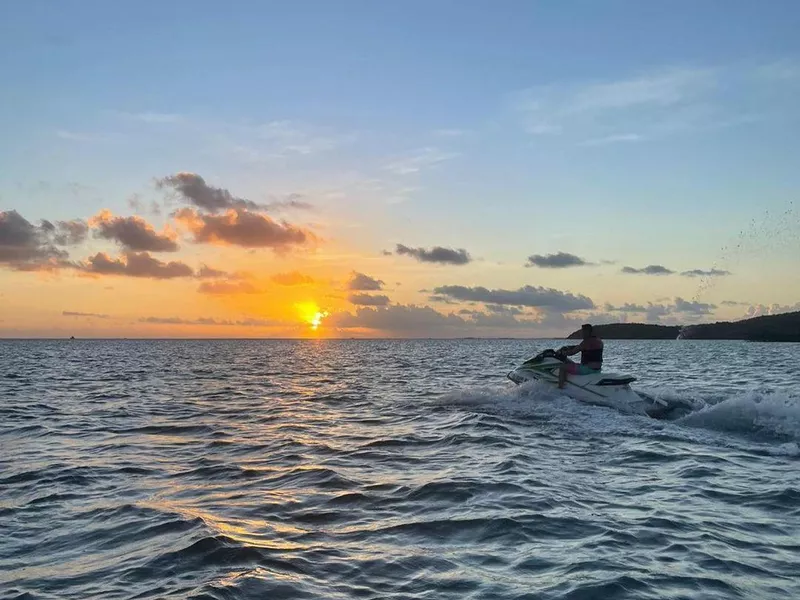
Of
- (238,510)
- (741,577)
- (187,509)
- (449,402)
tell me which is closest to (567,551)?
(741,577)

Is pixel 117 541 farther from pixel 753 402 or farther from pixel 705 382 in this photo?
pixel 705 382

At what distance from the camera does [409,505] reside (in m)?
10.3

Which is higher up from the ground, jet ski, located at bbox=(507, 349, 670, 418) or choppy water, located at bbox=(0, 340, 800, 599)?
jet ski, located at bbox=(507, 349, 670, 418)

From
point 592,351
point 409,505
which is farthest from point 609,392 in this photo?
point 409,505

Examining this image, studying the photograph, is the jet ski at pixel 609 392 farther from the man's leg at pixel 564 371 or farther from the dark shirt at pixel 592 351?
the dark shirt at pixel 592 351

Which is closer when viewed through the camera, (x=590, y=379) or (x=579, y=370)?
(x=590, y=379)

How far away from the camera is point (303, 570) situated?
7398 millimetres

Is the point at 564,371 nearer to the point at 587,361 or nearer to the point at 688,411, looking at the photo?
the point at 587,361

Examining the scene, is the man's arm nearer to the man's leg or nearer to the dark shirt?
the dark shirt

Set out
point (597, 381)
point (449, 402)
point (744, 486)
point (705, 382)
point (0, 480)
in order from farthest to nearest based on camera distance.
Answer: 1. point (705, 382)
2. point (449, 402)
3. point (597, 381)
4. point (0, 480)
5. point (744, 486)

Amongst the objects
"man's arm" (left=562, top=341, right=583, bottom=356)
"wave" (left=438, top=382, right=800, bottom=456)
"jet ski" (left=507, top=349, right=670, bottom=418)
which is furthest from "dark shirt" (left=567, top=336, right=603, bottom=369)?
"wave" (left=438, top=382, right=800, bottom=456)

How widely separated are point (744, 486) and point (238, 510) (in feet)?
28.7

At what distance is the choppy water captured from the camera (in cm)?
720

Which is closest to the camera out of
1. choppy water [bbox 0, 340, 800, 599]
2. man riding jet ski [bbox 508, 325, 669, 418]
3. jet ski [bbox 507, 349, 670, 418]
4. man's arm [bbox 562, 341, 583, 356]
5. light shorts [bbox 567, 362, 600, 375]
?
choppy water [bbox 0, 340, 800, 599]
